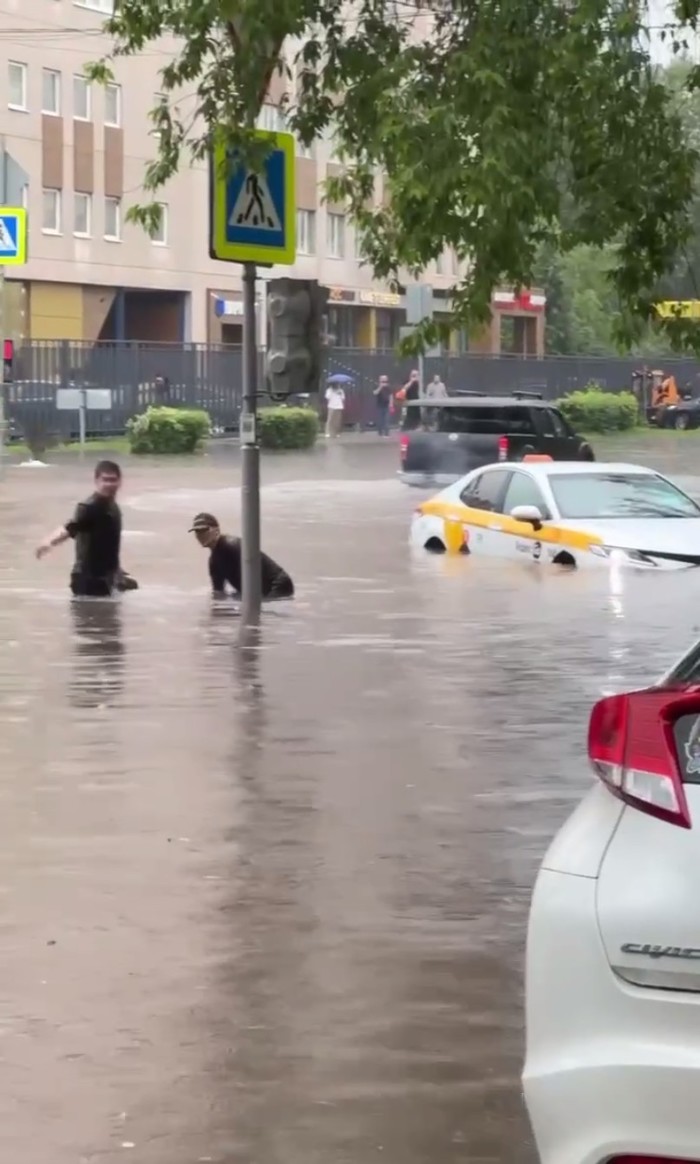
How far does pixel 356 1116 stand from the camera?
561 cm

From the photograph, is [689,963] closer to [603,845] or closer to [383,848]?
[603,845]

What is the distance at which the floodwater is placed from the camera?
5715 mm

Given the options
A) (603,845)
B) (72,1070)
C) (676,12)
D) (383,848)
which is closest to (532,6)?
(676,12)

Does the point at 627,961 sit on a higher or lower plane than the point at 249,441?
lower

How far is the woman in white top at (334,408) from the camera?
207 ft

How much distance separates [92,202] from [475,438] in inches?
1126

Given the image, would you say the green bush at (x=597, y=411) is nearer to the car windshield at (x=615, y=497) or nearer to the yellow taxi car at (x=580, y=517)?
the yellow taxi car at (x=580, y=517)

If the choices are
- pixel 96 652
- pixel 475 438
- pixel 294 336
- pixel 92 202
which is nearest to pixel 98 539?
pixel 294 336

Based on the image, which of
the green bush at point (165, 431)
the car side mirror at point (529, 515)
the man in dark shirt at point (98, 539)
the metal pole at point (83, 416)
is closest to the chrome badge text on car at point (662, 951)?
the man in dark shirt at point (98, 539)

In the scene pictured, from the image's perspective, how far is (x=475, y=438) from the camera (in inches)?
1580

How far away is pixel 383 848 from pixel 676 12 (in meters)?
4.74

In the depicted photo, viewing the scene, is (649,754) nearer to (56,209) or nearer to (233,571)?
(233,571)

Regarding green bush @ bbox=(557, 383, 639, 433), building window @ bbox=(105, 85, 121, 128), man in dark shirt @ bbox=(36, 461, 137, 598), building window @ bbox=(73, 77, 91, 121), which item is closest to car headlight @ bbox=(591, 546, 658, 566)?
man in dark shirt @ bbox=(36, 461, 137, 598)

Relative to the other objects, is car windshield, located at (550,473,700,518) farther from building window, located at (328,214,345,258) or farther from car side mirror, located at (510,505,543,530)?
building window, located at (328,214,345,258)
